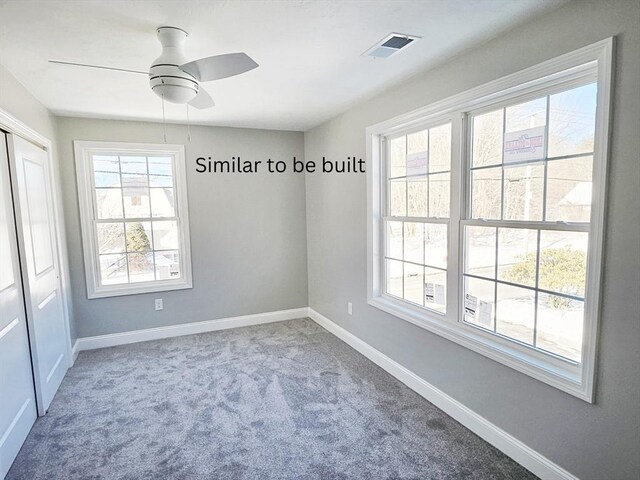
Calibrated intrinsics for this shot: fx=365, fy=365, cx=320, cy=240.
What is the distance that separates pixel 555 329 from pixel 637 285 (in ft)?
1.71

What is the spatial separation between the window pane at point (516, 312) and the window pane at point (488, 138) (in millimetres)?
788

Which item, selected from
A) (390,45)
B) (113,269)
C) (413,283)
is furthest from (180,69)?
(113,269)

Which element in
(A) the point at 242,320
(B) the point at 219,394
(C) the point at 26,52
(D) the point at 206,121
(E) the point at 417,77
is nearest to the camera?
(C) the point at 26,52

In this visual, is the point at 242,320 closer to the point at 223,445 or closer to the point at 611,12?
the point at 223,445

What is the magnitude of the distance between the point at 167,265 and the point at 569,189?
12.6 ft

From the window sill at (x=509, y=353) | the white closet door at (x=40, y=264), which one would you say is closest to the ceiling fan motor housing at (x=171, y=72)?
the white closet door at (x=40, y=264)

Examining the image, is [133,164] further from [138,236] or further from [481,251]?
[481,251]

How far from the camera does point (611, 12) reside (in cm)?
156

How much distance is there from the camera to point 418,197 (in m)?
2.91

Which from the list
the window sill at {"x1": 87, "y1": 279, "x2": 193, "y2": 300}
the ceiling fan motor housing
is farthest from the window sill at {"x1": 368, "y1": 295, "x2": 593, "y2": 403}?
the window sill at {"x1": 87, "y1": 279, "x2": 193, "y2": 300}

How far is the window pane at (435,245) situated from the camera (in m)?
2.67

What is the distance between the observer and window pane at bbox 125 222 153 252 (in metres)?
3.98

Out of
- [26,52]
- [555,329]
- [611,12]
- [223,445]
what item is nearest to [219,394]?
[223,445]

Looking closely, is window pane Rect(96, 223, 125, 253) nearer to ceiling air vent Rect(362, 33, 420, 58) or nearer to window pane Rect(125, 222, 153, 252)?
window pane Rect(125, 222, 153, 252)
